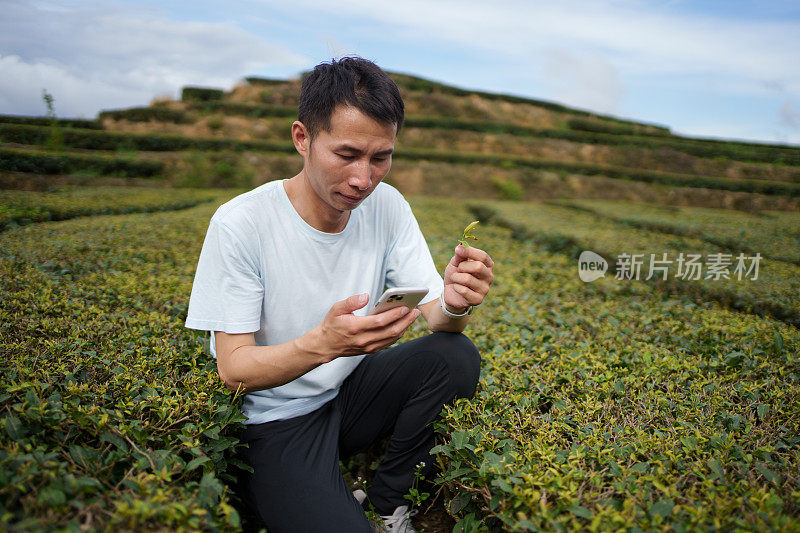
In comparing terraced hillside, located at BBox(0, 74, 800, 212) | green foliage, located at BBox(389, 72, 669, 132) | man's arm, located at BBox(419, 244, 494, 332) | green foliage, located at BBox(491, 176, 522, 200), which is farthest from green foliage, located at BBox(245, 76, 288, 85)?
man's arm, located at BBox(419, 244, 494, 332)

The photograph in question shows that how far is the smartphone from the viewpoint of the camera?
156 cm

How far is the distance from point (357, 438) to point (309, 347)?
74 cm

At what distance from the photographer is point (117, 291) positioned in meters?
3.01

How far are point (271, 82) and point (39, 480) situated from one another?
29.8 m

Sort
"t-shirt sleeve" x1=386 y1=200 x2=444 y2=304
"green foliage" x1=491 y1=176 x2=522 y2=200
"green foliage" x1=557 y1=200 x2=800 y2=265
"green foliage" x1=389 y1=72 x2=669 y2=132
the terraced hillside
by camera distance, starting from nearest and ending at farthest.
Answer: "t-shirt sleeve" x1=386 y1=200 x2=444 y2=304 < "green foliage" x1=557 y1=200 x2=800 y2=265 < the terraced hillside < "green foliage" x1=491 y1=176 x2=522 y2=200 < "green foliage" x1=389 y1=72 x2=669 y2=132

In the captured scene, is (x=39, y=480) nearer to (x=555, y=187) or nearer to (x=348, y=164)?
(x=348, y=164)

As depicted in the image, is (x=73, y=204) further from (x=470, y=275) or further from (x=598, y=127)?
(x=598, y=127)

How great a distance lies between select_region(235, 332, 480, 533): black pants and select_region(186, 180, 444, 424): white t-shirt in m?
0.09

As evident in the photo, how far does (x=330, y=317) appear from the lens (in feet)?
4.91

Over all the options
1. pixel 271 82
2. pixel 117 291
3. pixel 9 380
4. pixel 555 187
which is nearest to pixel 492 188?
pixel 555 187

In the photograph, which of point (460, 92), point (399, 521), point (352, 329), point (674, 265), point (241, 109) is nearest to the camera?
point (352, 329)

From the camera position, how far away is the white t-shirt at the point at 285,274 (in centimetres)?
166

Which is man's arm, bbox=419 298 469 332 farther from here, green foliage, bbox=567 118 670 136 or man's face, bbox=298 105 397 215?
green foliage, bbox=567 118 670 136

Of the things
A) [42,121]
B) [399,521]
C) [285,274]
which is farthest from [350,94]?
[42,121]
